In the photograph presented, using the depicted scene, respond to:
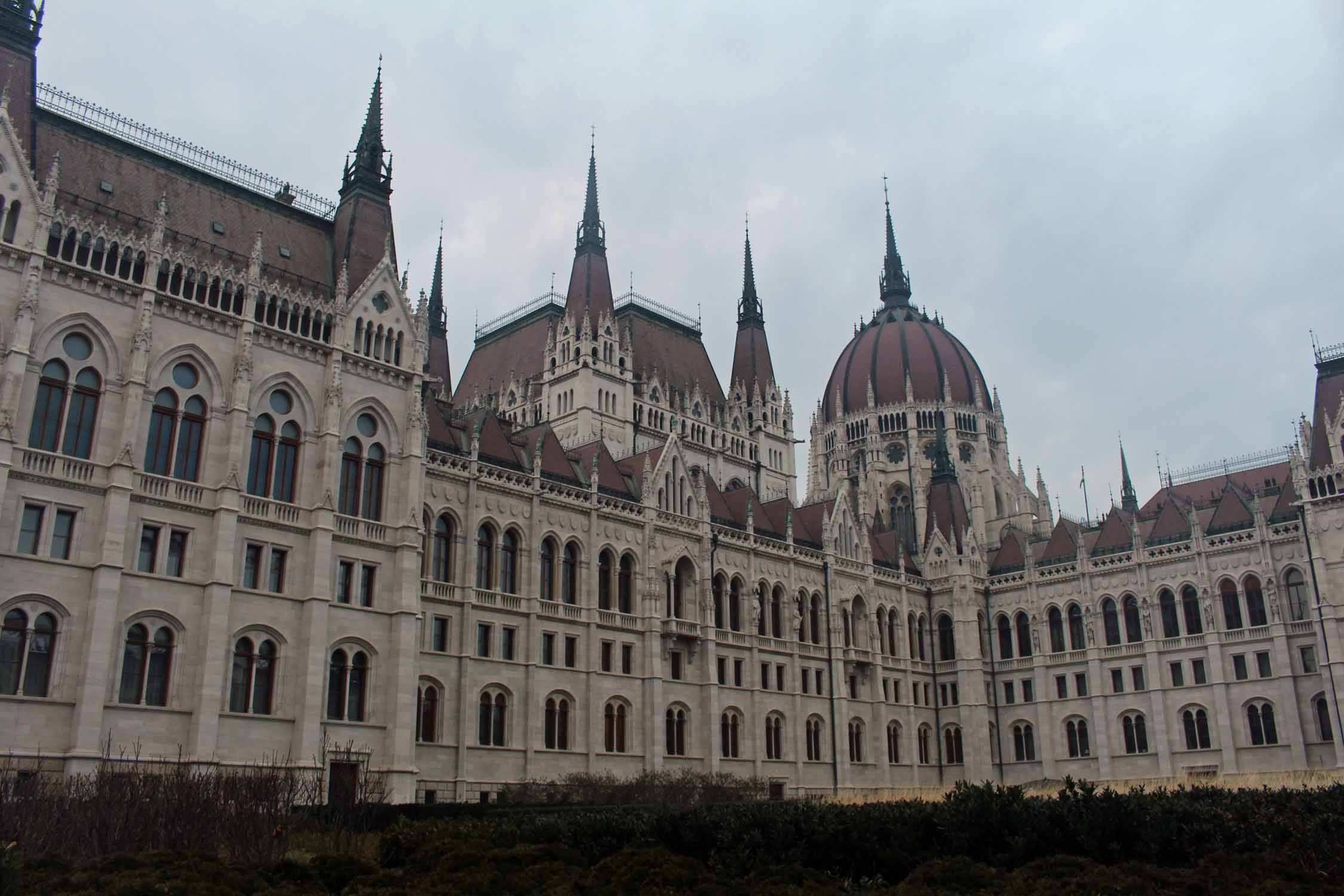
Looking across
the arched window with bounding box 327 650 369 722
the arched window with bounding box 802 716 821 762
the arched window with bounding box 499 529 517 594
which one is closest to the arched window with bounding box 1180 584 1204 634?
the arched window with bounding box 802 716 821 762

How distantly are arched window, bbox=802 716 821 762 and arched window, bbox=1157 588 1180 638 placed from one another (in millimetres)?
20279

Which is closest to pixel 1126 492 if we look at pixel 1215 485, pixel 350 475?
pixel 1215 485

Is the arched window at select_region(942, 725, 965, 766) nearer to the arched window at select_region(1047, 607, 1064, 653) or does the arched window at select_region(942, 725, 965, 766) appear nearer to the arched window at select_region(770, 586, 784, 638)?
the arched window at select_region(1047, 607, 1064, 653)

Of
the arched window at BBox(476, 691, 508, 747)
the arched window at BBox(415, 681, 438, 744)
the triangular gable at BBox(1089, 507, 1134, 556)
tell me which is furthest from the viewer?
the triangular gable at BBox(1089, 507, 1134, 556)

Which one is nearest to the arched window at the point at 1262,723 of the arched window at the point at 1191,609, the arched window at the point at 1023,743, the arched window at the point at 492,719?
the arched window at the point at 1191,609

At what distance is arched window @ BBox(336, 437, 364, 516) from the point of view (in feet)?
137

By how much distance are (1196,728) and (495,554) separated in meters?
40.1

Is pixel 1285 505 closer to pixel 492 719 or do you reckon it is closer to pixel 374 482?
pixel 492 719

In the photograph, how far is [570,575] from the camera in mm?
52531

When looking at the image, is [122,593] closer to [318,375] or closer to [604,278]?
[318,375]

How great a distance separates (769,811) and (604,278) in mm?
57152

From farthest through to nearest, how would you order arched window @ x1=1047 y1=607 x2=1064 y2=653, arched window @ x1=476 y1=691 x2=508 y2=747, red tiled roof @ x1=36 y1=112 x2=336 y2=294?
arched window @ x1=1047 y1=607 x2=1064 y2=653, arched window @ x1=476 y1=691 x2=508 y2=747, red tiled roof @ x1=36 y1=112 x2=336 y2=294

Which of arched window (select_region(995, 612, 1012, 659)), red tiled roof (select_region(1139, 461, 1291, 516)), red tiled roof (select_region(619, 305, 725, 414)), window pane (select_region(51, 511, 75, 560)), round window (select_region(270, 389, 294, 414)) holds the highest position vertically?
red tiled roof (select_region(619, 305, 725, 414))

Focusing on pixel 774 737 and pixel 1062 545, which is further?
pixel 1062 545
